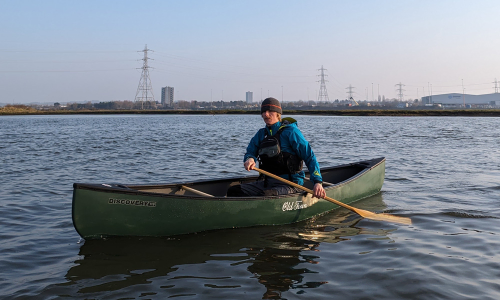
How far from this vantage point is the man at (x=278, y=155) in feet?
22.1

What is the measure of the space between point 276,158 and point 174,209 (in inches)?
73.3

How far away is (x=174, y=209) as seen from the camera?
6.04m

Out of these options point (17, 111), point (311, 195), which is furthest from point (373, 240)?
point (17, 111)

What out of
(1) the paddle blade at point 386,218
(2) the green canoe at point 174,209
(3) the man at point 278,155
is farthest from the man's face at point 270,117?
(1) the paddle blade at point 386,218

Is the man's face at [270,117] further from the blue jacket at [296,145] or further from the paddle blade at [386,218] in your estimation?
the paddle blade at [386,218]

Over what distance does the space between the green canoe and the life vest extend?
0.44 metres

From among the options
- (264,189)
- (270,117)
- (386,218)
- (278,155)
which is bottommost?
(386,218)

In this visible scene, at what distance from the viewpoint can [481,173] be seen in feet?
39.9

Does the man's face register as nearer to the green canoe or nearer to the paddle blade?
the green canoe

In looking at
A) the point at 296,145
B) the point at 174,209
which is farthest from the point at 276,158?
the point at 174,209

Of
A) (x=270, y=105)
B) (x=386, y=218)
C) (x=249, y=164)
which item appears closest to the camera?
(x=249, y=164)

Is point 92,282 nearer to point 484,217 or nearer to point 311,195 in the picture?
point 311,195

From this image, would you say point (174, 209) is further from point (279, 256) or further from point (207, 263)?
point (279, 256)

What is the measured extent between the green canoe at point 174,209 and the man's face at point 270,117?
1199mm
